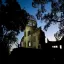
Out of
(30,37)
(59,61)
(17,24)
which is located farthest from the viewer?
(30,37)

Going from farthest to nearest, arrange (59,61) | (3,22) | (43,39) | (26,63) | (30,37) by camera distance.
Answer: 1. (30,37)
2. (43,39)
3. (3,22)
4. (59,61)
5. (26,63)

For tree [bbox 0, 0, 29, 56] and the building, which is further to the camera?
the building

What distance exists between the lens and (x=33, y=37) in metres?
53.5

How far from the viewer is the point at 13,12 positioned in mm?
40531

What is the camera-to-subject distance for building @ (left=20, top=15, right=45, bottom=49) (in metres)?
49.9

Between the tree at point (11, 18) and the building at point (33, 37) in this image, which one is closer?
the tree at point (11, 18)

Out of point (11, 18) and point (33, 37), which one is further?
point (33, 37)

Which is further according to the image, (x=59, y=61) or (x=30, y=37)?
(x=30, y=37)

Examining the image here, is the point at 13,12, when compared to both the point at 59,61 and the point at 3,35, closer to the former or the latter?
the point at 3,35

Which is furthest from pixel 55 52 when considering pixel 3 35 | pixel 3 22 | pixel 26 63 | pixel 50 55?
pixel 3 35

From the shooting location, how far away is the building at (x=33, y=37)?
49938 millimetres

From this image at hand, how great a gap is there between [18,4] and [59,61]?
22351 millimetres

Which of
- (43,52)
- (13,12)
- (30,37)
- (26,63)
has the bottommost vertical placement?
(26,63)

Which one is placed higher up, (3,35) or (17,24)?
(17,24)
